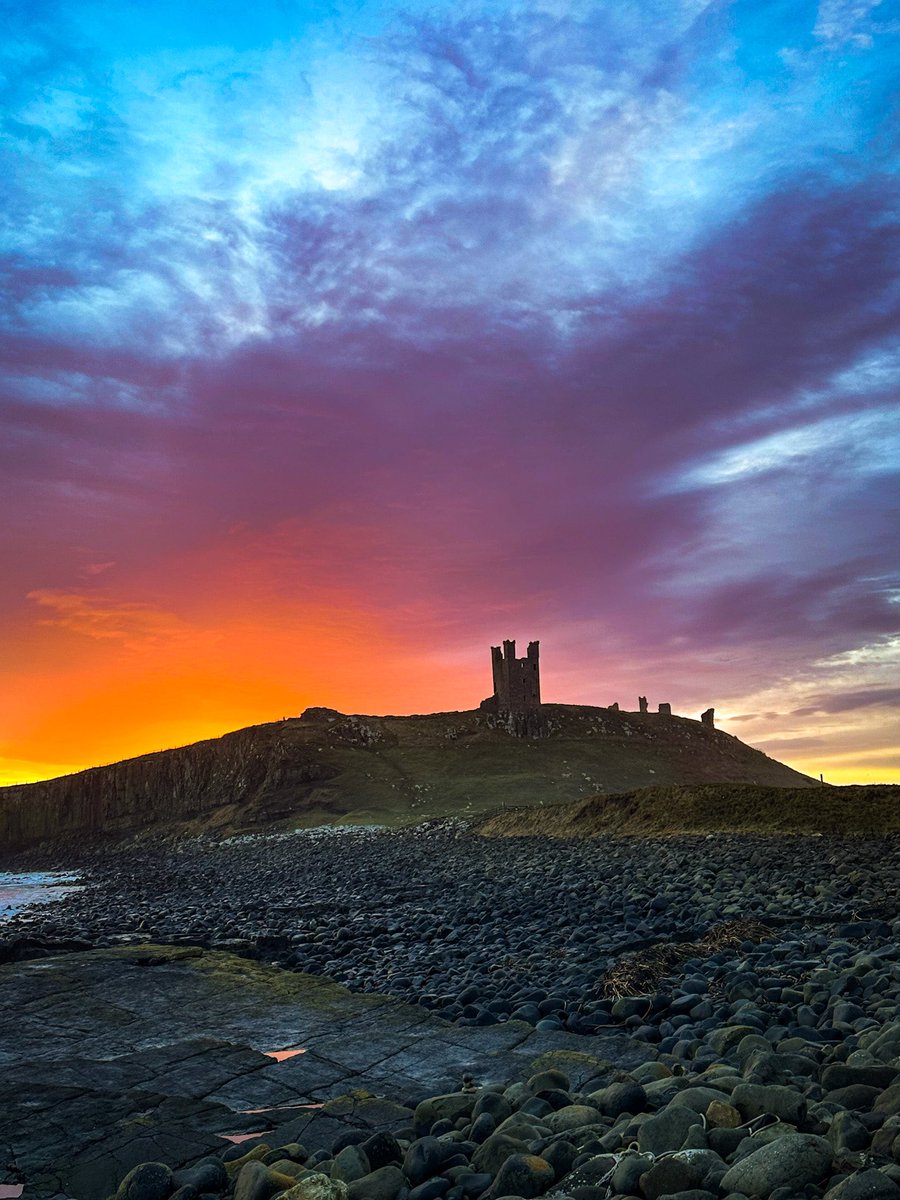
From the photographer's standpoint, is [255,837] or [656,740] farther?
[656,740]

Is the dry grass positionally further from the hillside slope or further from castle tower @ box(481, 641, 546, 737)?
castle tower @ box(481, 641, 546, 737)

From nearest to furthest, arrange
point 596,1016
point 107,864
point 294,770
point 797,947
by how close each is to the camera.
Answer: point 596,1016 < point 797,947 < point 107,864 < point 294,770

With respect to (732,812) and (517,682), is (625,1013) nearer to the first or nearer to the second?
(732,812)

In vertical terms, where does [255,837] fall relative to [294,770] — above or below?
below

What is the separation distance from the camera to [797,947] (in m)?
9.32

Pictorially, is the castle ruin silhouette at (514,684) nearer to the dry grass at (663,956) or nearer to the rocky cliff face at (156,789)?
the rocky cliff face at (156,789)

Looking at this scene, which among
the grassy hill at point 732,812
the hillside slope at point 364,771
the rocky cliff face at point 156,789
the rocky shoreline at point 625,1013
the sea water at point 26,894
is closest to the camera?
the rocky shoreline at point 625,1013

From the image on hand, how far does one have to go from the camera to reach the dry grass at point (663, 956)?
8.38 m

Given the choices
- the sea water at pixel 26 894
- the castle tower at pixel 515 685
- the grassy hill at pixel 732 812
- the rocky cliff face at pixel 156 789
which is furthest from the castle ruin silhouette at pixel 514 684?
the grassy hill at pixel 732 812

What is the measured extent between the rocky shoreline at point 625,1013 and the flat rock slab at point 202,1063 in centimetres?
20

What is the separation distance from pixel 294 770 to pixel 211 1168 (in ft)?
263

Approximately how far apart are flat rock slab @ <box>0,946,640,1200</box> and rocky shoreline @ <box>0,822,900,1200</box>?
0.20 m

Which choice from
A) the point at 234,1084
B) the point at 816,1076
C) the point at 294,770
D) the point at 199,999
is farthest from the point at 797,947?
the point at 294,770

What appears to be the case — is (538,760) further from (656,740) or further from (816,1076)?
(816,1076)
